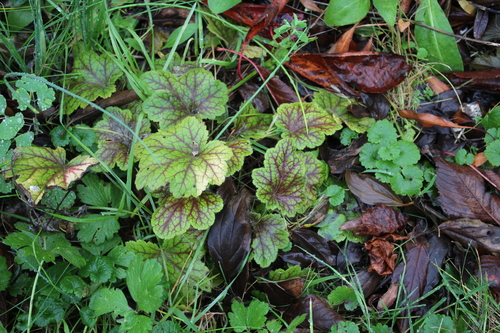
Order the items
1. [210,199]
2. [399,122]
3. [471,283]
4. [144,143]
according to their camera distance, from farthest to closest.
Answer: [399,122] → [471,283] → [210,199] → [144,143]

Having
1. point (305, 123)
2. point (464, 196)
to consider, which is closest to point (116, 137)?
point (305, 123)

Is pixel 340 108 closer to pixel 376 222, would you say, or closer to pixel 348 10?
pixel 348 10

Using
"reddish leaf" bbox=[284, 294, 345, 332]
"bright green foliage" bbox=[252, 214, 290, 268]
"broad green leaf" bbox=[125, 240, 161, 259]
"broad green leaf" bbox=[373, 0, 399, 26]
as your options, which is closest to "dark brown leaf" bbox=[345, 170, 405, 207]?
"bright green foliage" bbox=[252, 214, 290, 268]

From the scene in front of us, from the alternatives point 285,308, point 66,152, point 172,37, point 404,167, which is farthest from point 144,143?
point 404,167

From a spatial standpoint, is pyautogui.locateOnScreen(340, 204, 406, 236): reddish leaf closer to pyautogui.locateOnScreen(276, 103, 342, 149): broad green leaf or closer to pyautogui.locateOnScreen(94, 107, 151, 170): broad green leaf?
pyautogui.locateOnScreen(276, 103, 342, 149): broad green leaf

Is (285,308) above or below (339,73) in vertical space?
below

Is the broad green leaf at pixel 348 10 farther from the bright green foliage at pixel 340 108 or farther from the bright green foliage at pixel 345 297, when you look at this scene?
the bright green foliage at pixel 345 297

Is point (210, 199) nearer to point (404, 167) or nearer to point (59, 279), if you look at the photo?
point (59, 279)
